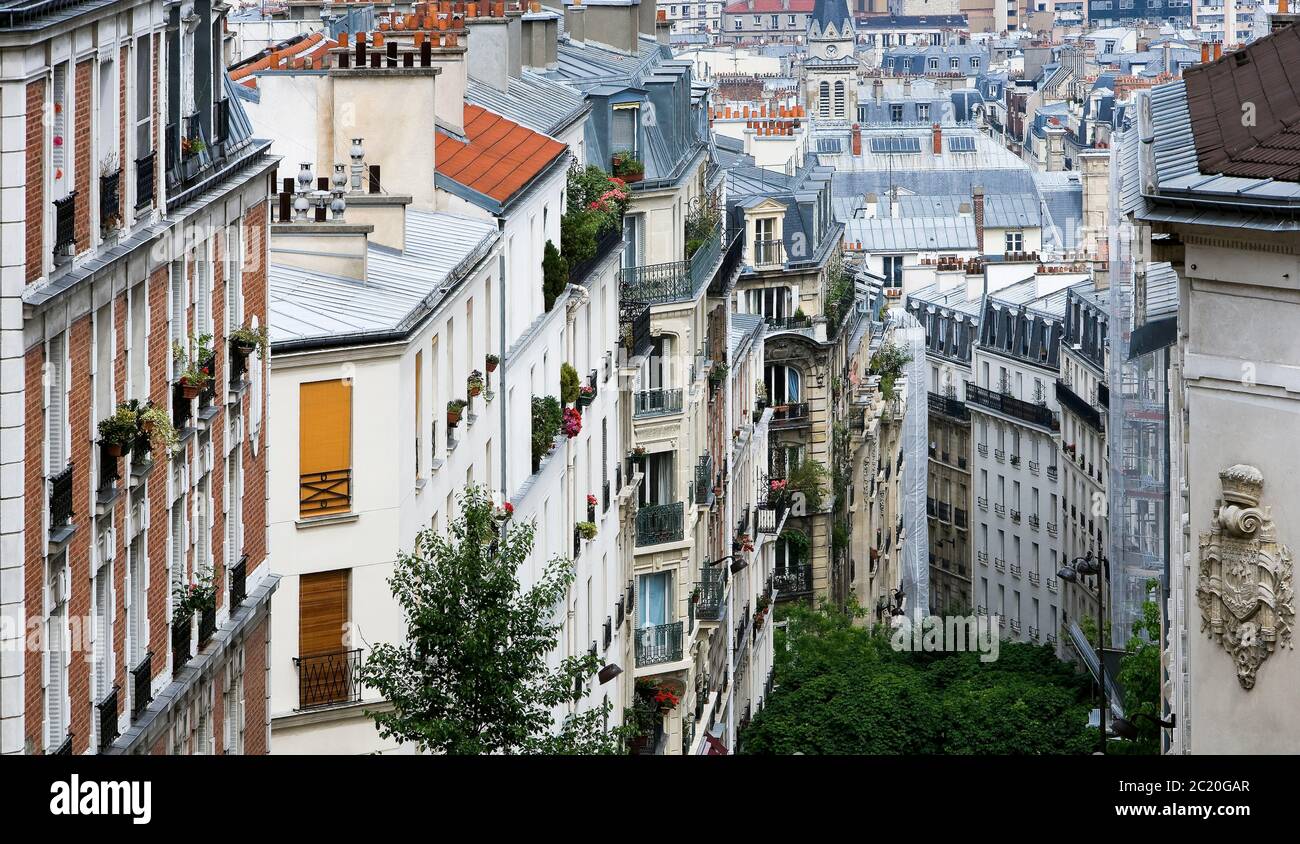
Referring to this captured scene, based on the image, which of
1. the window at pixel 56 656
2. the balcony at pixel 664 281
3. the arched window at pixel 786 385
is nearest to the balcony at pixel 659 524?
the balcony at pixel 664 281

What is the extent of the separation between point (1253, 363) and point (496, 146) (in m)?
18.5

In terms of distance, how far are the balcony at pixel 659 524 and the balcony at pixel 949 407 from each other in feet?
246

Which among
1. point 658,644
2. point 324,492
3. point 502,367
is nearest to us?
point 324,492

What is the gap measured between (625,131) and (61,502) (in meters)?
31.5

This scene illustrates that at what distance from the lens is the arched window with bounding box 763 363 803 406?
8038 cm

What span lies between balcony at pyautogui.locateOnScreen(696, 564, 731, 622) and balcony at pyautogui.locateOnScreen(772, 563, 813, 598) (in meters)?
22.5

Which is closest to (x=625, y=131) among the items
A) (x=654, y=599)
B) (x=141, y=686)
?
(x=654, y=599)

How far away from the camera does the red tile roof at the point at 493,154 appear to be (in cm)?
3872

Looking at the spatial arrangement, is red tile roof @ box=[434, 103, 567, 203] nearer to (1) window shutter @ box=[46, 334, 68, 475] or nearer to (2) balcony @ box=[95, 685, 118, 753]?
(2) balcony @ box=[95, 685, 118, 753]

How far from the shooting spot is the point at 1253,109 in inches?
1032

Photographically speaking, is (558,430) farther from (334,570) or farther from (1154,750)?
(1154,750)

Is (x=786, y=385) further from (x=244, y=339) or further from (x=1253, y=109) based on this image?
(x=1253, y=109)

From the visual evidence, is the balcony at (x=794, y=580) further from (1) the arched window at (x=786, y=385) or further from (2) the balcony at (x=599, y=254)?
(2) the balcony at (x=599, y=254)

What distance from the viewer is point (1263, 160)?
2438 centimetres
